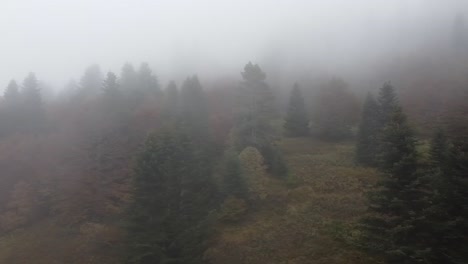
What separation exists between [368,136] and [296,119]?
20.7m

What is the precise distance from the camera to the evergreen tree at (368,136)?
133 ft

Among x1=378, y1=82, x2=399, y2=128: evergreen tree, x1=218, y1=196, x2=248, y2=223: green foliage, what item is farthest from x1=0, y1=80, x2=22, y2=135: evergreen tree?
x1=378, y1=82, x2=399, y2=128: evergreen tree

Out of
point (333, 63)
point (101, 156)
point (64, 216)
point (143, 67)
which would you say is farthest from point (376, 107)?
point (333, 63)

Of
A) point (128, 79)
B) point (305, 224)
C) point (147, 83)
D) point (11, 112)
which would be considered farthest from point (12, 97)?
point (305, 224)

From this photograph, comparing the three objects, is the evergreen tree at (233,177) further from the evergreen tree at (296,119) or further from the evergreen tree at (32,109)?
the evergreen tree at (32,109)

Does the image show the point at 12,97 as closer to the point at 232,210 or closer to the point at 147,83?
the point at 147,83

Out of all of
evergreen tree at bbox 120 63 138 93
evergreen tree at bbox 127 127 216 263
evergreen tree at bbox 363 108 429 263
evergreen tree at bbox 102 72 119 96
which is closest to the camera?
evergreen tree at bbox 363 108 429 263

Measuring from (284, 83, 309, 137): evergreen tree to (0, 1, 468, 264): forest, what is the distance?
1.15 ft

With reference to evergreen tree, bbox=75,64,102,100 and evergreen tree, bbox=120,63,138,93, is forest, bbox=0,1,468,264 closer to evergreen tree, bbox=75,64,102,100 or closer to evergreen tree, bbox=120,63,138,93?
evergreen tree, bbox=120,63,138,93

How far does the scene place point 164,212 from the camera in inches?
902

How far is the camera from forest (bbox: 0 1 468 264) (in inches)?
768

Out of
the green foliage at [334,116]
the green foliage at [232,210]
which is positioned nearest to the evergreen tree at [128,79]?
the green foliage at [334,116]

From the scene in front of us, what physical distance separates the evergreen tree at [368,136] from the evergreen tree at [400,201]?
20478mm

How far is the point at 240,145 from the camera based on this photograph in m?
39.4
